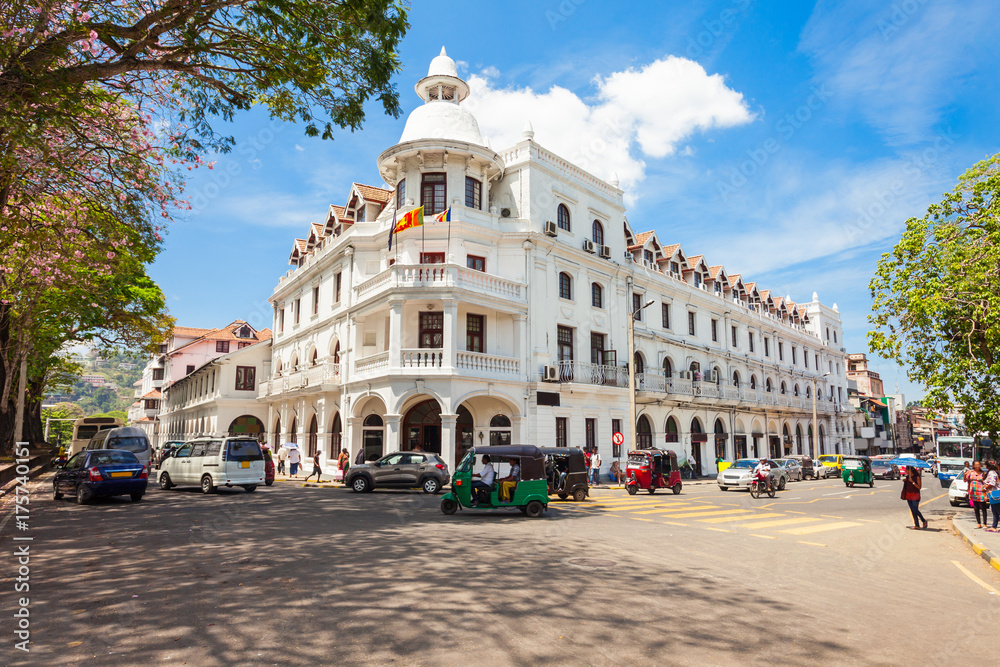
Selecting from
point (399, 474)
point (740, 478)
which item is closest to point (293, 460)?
point (399, 474)

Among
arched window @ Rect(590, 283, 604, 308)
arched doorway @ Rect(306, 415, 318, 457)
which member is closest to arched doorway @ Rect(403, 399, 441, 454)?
arched doorway @ Rect(306, 415, 318, 457)

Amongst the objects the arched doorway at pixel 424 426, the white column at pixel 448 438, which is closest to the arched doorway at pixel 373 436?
the arched doorway at pixel 424 426

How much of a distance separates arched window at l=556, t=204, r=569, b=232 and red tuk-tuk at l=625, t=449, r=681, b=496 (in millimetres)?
12443

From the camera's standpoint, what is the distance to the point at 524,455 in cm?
1535

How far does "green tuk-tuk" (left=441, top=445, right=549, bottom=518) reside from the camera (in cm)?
1499

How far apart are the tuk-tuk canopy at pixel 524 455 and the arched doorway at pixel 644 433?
1972 centimetres

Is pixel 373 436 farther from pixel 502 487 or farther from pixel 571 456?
pixel 502 487

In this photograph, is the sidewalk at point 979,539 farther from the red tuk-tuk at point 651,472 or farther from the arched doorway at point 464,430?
the arched doorway at point 464,430

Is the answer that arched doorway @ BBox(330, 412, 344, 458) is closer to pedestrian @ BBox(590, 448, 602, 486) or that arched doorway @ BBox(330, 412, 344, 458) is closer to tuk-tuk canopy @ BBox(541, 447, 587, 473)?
pedestrian @ BBox(590, 448, 602, 486)

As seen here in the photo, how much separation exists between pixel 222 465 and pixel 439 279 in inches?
423

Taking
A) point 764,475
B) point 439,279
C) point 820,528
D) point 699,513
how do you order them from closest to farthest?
point 820,528
point 699,513
point 764,475
point 439,279

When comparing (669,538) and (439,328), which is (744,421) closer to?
(439,328)

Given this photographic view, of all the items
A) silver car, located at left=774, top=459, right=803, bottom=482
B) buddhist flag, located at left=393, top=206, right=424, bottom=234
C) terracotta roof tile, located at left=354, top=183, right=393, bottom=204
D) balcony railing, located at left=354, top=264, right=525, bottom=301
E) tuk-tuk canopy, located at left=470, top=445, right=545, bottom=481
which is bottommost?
silver car, located at left=774, top=459, right=803, bottom=482

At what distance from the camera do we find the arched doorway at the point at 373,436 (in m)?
28.1
